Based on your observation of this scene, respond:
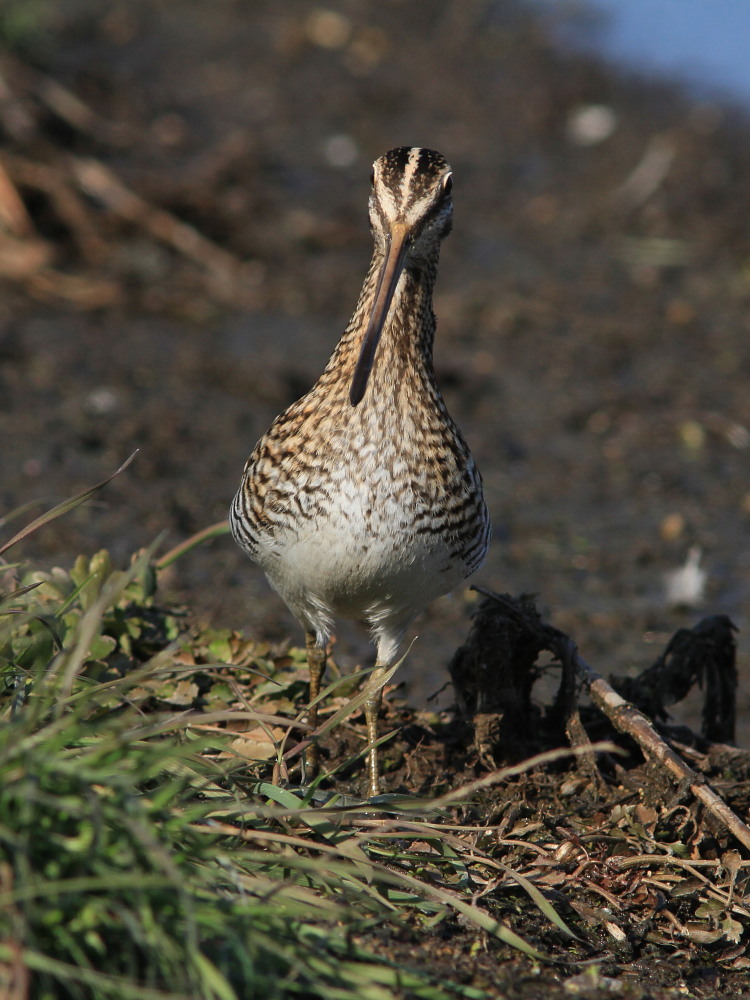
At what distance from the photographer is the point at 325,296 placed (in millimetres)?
9703

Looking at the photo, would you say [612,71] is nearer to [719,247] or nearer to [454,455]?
[719,247]

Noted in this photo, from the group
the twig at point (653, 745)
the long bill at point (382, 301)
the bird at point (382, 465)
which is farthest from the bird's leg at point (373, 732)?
the long bill at point (382, 301)

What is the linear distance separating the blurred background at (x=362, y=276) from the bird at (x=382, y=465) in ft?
4.95

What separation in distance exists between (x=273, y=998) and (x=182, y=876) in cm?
34

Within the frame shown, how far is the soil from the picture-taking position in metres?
7.28

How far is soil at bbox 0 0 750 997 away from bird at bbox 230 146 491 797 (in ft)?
2.93

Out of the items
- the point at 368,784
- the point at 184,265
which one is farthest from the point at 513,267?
the point at 368,784

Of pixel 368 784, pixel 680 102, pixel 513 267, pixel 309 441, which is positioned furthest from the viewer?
pixel 680 102

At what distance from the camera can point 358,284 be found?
9.91m

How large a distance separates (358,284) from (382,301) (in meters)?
6.05

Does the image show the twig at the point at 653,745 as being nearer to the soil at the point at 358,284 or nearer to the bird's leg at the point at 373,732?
the soil at the point at 358,284

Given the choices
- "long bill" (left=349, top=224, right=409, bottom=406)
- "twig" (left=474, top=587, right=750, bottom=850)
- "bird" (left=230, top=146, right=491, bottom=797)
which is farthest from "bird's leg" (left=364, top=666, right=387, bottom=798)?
"long bill" (left=349, top=224, right=409, bottom=406)

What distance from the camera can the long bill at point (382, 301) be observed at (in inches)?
156

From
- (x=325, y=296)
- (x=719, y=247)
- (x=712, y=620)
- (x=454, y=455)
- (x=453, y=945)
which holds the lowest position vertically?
(x=453, y=945)
